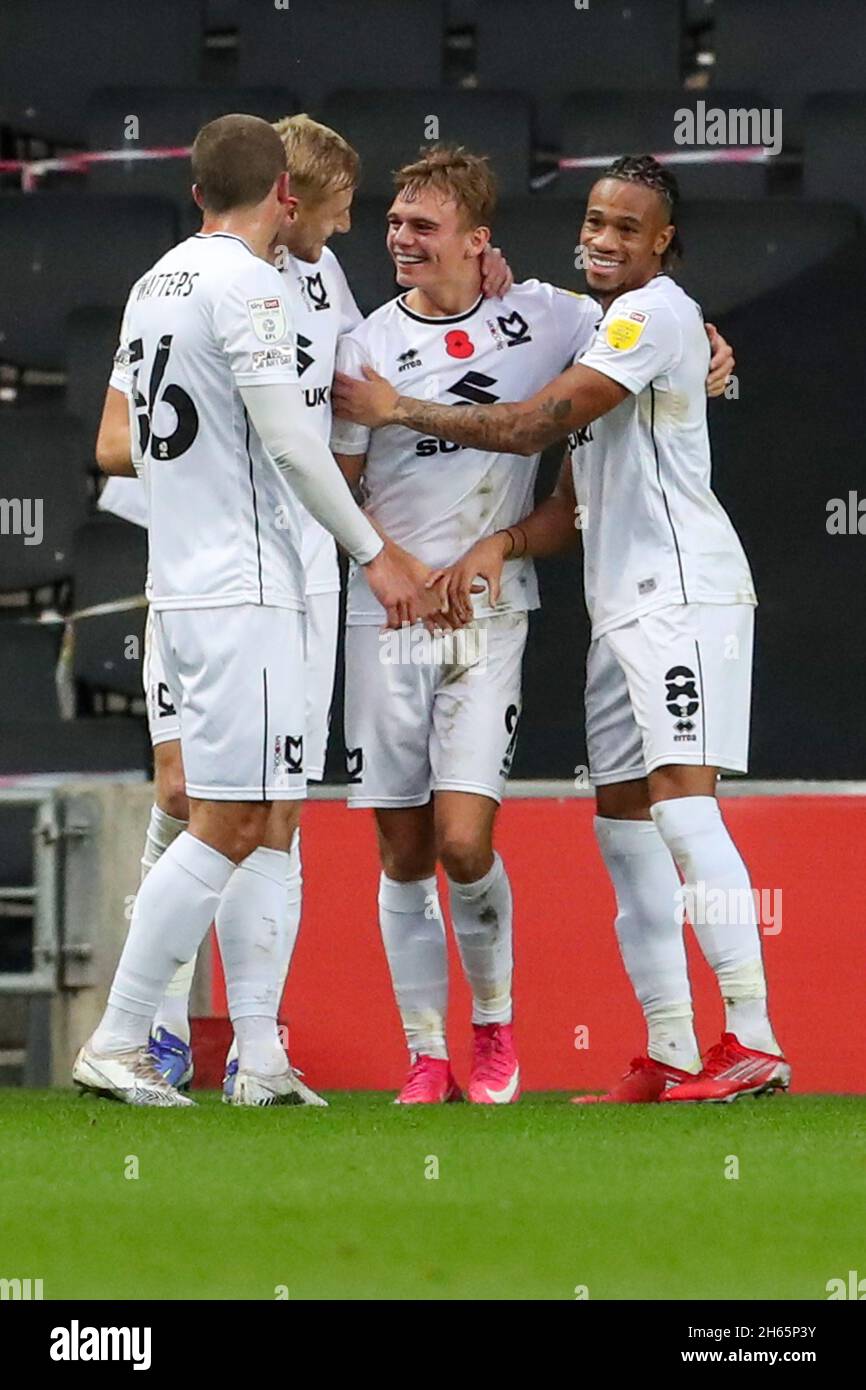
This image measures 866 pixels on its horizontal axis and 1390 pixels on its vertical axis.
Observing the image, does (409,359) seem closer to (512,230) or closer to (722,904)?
(722,904)

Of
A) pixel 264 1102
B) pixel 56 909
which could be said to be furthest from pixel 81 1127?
pixel 56 909

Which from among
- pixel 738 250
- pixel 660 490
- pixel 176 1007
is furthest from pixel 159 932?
pixel 738 250

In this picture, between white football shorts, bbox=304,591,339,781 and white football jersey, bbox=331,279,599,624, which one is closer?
white football jersey, bbox=331,279,599,624

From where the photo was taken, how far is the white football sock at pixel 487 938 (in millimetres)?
4582

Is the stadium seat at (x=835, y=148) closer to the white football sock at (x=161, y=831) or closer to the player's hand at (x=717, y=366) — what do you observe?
the player's hand at (x=717, y=366)

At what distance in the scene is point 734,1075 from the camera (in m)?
4.23

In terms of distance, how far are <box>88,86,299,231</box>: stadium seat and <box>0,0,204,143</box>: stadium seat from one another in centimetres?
45

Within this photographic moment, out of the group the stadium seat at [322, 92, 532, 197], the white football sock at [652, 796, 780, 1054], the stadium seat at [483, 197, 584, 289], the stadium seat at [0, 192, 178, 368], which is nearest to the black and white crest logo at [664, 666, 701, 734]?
the white football sock at [652, 796, 780, 1054]

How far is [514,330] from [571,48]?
4.06 metres

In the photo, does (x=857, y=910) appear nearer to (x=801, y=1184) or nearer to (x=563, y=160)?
(x=801, y=1184)

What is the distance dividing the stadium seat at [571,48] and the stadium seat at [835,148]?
2.55ft

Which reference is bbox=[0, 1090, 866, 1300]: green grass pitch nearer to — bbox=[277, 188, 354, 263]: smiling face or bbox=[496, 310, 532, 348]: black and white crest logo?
bbox=[496, 310, 532, 348]: black and white crest logo

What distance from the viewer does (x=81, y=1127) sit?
373 centimetres

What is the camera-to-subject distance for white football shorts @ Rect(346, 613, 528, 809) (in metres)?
4.55
